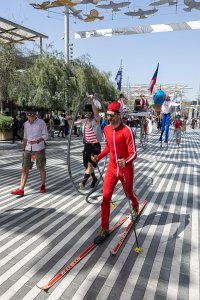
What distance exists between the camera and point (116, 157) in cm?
442

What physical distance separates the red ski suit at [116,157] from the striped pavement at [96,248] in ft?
2.03

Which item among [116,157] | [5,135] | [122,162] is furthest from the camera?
[5,135]

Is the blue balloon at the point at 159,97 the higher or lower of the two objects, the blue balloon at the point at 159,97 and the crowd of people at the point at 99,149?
the higher

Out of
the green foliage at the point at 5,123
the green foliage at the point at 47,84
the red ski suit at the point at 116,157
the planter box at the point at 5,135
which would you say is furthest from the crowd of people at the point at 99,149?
the green foliage at the point at 47,84

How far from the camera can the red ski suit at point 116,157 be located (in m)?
4.27

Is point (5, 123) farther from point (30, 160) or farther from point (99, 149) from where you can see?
point (99, 149)

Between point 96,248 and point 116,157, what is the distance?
1409 mm

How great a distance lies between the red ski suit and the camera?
427 centimetres

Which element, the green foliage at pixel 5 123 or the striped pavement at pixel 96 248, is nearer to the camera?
the striped pavement at pixel 96 248

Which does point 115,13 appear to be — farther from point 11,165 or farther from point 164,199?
point 164,199

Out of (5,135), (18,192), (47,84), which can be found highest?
(47,84)

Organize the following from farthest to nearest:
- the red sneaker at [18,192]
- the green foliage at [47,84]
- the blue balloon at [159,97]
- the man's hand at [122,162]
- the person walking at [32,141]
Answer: the green foliage at [47,84], the blue balloon at [159,97], the red sneaker at [18,192], the person walking at [32,141], the man's hand at [122,162]

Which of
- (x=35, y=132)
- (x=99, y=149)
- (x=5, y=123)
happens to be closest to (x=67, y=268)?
(x=35, y=132)

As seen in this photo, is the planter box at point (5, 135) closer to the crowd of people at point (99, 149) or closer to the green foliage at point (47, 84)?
the green foliage at point (47, 84)
